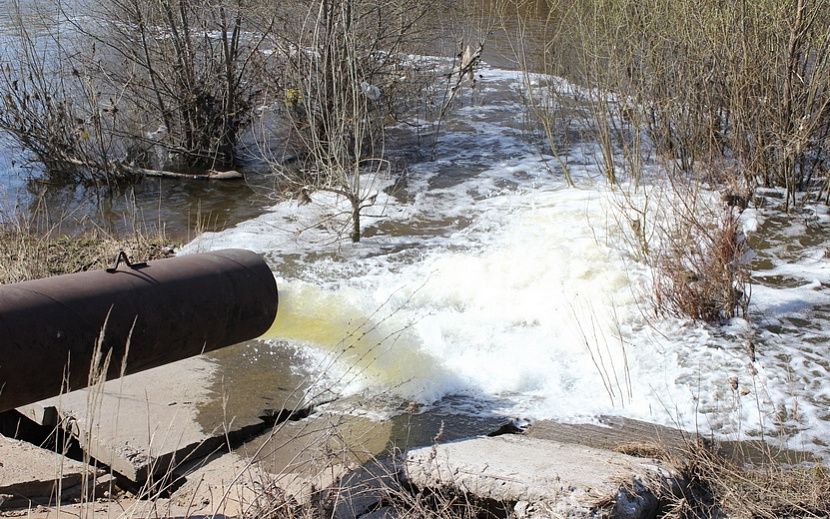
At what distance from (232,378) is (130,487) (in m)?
1.31

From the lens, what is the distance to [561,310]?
21.9 ft

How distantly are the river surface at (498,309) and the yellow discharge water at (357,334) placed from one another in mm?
19

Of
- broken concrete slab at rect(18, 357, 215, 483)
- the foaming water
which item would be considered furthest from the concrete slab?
the foaming water

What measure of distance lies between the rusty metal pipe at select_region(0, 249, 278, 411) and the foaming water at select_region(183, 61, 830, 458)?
0.67 meters

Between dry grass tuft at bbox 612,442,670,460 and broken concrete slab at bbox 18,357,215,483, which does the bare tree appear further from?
dry grass tuft at bbox 612,442,670,460

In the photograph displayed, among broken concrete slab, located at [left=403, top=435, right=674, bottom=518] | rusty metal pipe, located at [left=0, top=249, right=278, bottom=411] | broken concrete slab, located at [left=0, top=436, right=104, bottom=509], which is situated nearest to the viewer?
broken concrete slab, located at [left=403, top=435, right=674, bottom=518]

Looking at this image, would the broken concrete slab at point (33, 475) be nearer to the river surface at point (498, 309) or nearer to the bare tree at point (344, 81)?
the river surface at point (498, 309)

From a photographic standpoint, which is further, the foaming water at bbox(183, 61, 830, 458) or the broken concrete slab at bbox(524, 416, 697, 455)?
the foaming water at bbox(183, 61, 830, 458)

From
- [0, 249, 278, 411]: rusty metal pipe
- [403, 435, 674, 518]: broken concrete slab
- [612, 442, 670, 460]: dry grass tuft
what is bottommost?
[612, 442, 670, 460]: dry grass tuft

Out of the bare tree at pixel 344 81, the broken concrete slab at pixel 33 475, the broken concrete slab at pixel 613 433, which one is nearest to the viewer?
the broken concrete slab at pixel 33 475

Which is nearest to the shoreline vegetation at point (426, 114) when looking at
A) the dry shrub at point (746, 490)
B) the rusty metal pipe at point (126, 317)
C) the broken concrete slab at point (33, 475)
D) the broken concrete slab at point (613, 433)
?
the dry shrub at point (746, 490)

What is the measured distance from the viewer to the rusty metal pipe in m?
3.43

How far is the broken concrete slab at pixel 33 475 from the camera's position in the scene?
12.4 feet

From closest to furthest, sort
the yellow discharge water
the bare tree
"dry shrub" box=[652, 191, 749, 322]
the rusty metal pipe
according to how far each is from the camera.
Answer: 1. the rusty metal pipe
2. the yellow discharge water
3. "dry shrub" box=[652, 191, 749, 322]
4. the bare tree
